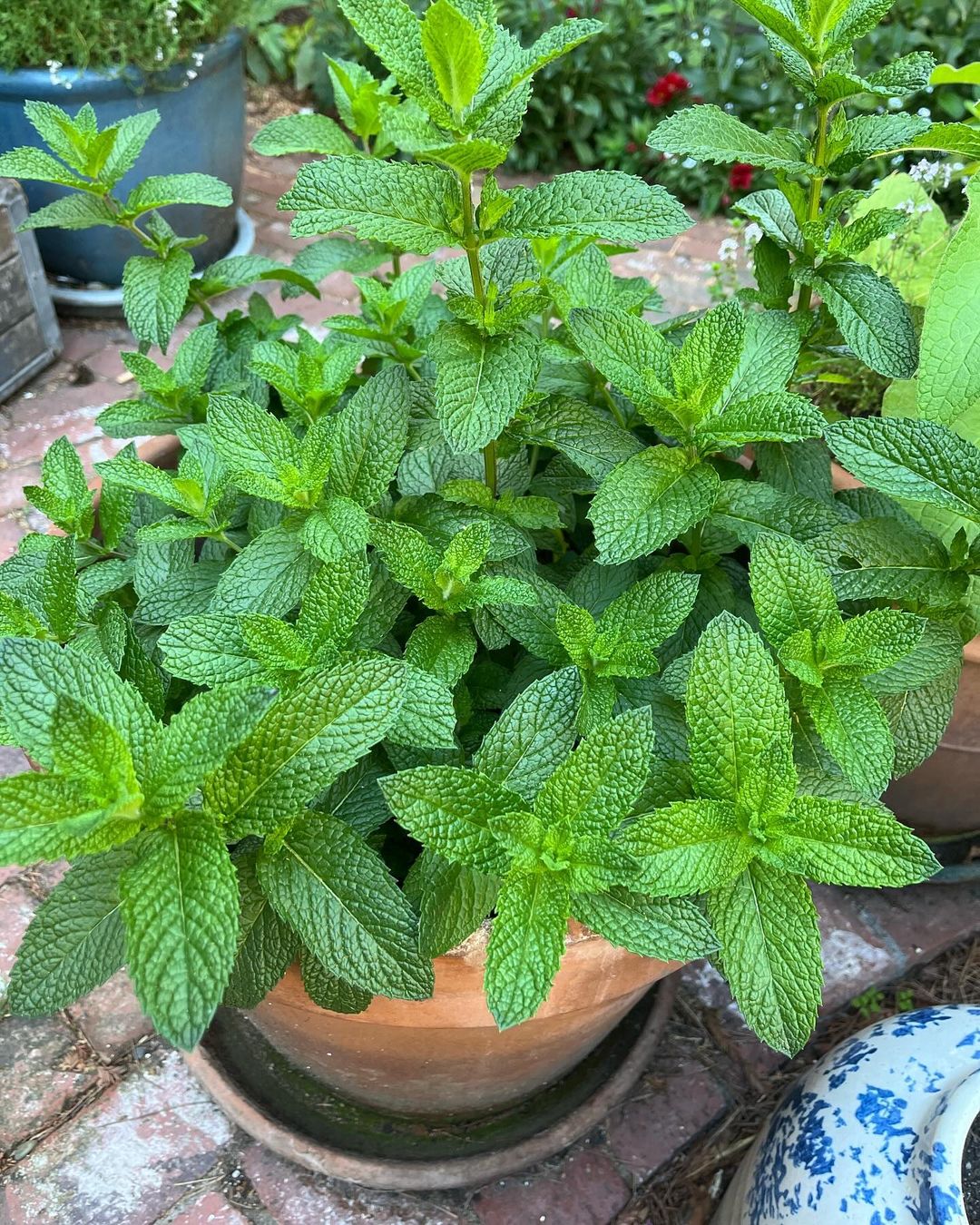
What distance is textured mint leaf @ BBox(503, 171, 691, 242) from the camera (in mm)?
901

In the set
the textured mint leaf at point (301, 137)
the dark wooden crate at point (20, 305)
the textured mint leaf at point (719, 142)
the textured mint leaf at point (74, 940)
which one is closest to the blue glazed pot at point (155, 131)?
the dark wooden crate at point (20, 305)

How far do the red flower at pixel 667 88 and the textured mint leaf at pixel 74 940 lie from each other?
3532 mm

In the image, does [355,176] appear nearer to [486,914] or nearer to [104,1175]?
[486,914]

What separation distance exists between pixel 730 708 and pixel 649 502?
0.68ft

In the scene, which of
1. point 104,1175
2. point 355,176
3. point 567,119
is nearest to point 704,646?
point 355,176

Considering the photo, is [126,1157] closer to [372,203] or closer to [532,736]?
[532,736]

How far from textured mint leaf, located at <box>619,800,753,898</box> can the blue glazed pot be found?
2.68m

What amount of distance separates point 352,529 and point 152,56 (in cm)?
250

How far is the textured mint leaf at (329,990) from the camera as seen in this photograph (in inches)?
36.7

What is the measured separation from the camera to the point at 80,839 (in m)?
0.75

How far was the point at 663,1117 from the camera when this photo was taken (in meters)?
1.48

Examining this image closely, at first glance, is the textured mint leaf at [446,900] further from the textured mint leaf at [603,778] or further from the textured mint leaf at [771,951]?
the textured mint leaf at [771,951]

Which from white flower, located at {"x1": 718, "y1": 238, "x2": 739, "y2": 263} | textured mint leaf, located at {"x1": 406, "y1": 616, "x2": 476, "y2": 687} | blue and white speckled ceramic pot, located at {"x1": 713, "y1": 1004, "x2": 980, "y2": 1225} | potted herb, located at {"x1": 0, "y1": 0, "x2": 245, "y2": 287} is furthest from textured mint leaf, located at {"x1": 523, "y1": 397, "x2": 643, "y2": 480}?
potted herb, located at {"x1": 0, "y1": 0, "x2": 245, "y2": 287}

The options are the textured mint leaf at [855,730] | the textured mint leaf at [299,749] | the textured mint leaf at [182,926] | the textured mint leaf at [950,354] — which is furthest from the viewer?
the textured mint leaf at [950,354]
